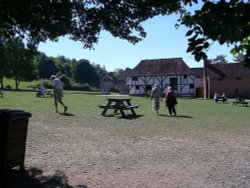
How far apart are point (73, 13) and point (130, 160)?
3180 mm

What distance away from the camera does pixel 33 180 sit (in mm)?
5754

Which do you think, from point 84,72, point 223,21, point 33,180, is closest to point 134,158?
point 33,180

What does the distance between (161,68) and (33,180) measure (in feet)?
198

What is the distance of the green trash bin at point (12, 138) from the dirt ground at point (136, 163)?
262mm

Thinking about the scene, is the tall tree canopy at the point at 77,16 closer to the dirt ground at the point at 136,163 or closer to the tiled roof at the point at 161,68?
the dirt ground at the point at 136,163

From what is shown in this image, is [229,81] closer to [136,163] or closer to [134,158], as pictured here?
[134,158]

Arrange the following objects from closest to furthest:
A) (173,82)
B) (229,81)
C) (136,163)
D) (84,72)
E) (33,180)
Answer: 1. (33,180)
2. (136,163)
3. (229,81)
4. (173,82)
5. (84,72)

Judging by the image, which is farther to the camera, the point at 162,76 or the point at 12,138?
the point at 162,76

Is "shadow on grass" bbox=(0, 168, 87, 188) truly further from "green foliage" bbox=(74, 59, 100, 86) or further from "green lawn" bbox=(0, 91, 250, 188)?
"green foliage" bbox=(74, 59, 100, 86)

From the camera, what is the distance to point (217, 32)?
2.60 metres

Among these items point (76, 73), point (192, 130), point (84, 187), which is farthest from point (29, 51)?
point (76, 73)

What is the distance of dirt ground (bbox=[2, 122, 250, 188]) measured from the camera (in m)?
5.78

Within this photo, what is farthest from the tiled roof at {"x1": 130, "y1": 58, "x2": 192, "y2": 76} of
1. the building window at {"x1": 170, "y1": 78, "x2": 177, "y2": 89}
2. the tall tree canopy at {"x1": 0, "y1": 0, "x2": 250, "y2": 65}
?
the tall tree canopy at {"x1": 0, "y1": 0, "x2": 250, "y2": 65}

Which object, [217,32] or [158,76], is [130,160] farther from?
[158,76]
